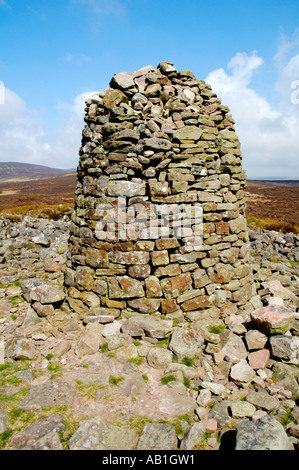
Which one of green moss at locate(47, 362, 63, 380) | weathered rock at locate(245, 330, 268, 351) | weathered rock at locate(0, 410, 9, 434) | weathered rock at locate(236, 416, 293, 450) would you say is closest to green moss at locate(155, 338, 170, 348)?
weathered rock at locate(245, 330, 268, 351)

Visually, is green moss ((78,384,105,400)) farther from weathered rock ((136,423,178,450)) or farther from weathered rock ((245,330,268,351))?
weathered rock ((245,330,268,351))

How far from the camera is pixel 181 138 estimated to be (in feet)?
18.9

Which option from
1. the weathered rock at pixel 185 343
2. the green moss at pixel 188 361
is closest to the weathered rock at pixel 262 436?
the green moss at pixel 188 361

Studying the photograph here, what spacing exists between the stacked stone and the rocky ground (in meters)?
0.37

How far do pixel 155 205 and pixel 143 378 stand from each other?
124 inches

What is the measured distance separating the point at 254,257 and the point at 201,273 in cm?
455

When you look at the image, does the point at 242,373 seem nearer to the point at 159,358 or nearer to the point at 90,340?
the point at 159,358

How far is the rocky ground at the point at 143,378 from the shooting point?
3236 millimetres

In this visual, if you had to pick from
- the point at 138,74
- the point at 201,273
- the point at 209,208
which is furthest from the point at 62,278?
the point at 138,74

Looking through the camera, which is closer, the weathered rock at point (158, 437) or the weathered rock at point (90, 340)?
the weathered rock at point (158, 437)

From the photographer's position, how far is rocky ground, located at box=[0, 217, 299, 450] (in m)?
3.24

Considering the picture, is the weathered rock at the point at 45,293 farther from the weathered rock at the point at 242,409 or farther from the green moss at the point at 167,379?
the weathered rock at the point at 242,409

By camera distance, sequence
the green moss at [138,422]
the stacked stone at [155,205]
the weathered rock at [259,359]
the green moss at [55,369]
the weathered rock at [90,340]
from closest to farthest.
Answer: the green moss at [138,422]
the green moss at [55,369]
the weathered rock at [259,359]
the weathered rock at [90,340]
the stacked stone at [155,205]

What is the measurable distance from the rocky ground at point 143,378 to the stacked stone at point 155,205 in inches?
14.6
